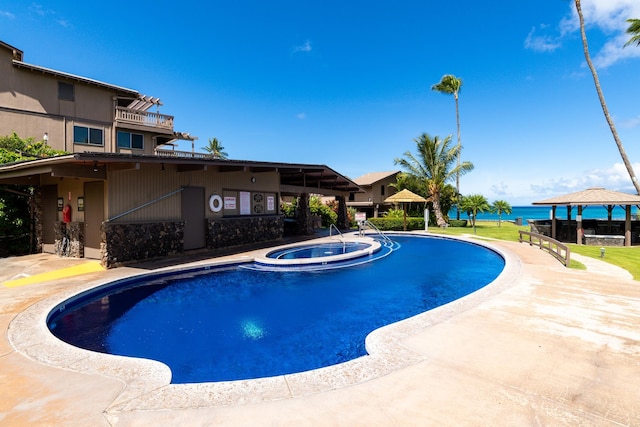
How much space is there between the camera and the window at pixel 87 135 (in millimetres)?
20266

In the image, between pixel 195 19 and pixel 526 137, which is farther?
pixel 526 137

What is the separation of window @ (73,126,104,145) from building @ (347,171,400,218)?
25.0 m

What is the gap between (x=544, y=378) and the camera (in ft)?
11.6

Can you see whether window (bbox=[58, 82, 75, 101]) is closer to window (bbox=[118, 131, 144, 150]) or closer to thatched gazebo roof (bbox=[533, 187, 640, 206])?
window (bbox=[118, 131, 144, 150])

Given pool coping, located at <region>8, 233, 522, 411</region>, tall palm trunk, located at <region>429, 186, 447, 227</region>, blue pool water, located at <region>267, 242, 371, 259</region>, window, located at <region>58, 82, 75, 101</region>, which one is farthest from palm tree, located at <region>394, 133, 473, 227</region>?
window, located at <region>58, 82, 75, 101</region>

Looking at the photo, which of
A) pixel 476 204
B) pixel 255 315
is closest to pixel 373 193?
pixel 476 204

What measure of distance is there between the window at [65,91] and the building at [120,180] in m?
0.06

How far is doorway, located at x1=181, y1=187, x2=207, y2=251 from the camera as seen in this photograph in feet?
43.8

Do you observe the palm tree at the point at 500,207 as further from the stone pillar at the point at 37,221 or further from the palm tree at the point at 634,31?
the stone pillar at the point at 37,221

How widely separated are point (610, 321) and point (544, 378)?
3.11 m

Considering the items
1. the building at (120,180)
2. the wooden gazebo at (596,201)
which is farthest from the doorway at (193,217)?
the wooden gazebo at (596,201)

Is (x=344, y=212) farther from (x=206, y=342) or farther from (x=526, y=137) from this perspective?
(x=526, y=137)

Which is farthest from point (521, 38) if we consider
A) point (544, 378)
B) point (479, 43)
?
point (544, 378)

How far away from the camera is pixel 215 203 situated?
47.8 ft
